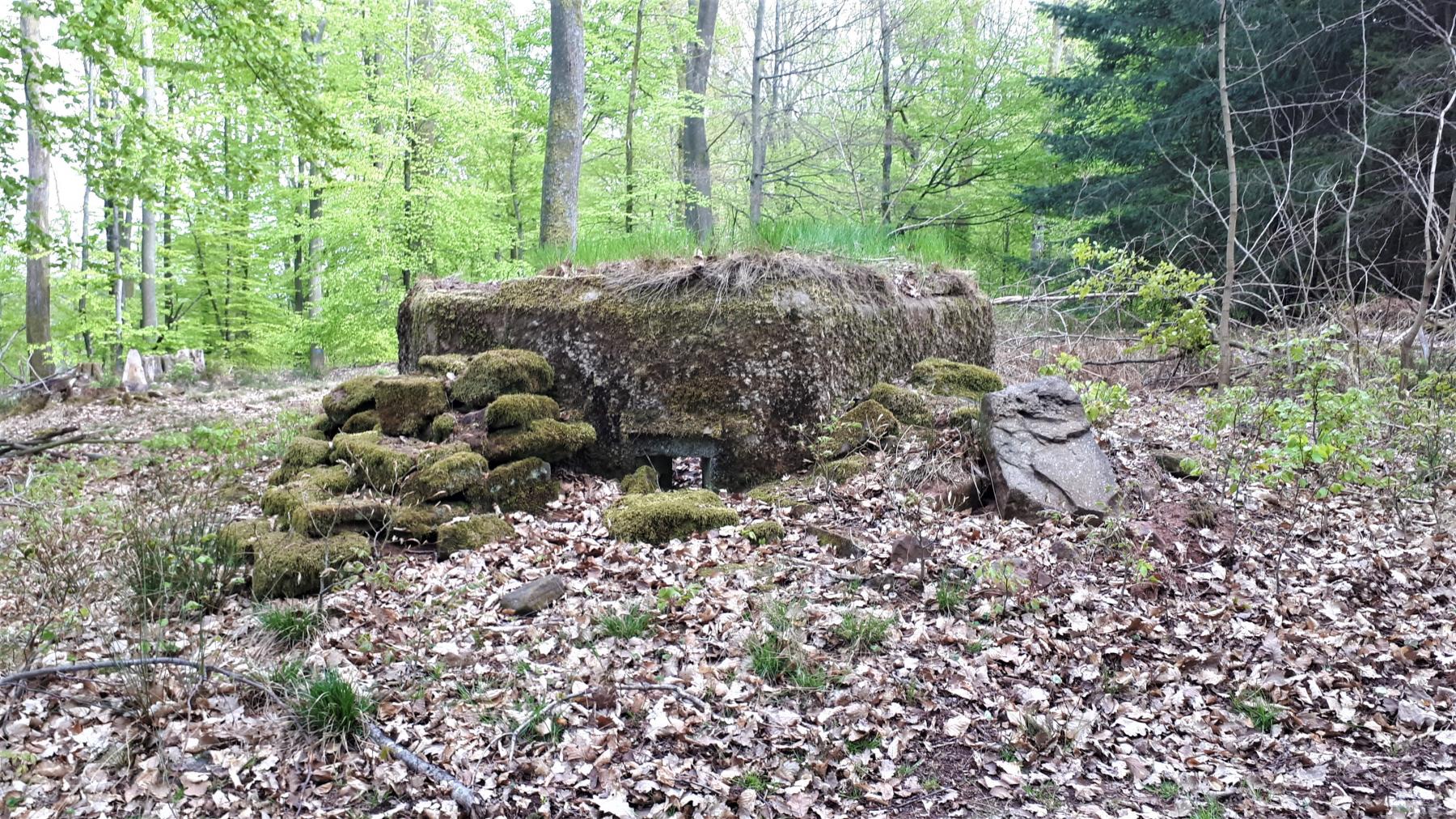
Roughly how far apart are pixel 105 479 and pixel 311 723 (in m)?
6.26

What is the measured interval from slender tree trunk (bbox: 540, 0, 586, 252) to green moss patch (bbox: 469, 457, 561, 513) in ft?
16.6

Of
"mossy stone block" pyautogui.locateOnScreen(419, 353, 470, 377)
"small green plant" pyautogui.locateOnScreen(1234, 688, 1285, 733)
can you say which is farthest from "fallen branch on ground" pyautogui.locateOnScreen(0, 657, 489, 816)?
"mossy stone block" pyautogui.locateOnScreen(419, 353, 470, 377)

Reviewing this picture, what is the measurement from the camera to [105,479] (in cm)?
766

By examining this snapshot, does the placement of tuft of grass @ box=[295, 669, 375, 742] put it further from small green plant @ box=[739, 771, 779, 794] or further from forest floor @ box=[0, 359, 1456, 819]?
small green plant @ box=[739, 771, 779, 794]

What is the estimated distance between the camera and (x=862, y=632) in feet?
12.3

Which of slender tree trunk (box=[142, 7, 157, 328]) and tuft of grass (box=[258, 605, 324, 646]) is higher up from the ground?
slender tree trunk (box=[142, 7, 157, 328])

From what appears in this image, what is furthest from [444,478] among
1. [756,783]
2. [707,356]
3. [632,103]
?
[632,103]

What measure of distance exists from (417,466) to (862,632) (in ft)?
10.1

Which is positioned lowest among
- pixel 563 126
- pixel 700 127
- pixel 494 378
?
pixel 494 378

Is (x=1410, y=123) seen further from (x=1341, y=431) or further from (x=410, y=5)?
(x=410, y=5)

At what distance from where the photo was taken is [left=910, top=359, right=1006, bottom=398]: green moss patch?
655 centimetres

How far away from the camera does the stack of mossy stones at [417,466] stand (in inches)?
180

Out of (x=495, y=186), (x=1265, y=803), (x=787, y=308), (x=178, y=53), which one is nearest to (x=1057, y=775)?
(x=1265, y=803)

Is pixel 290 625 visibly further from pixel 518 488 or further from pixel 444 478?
pixel 518 488
